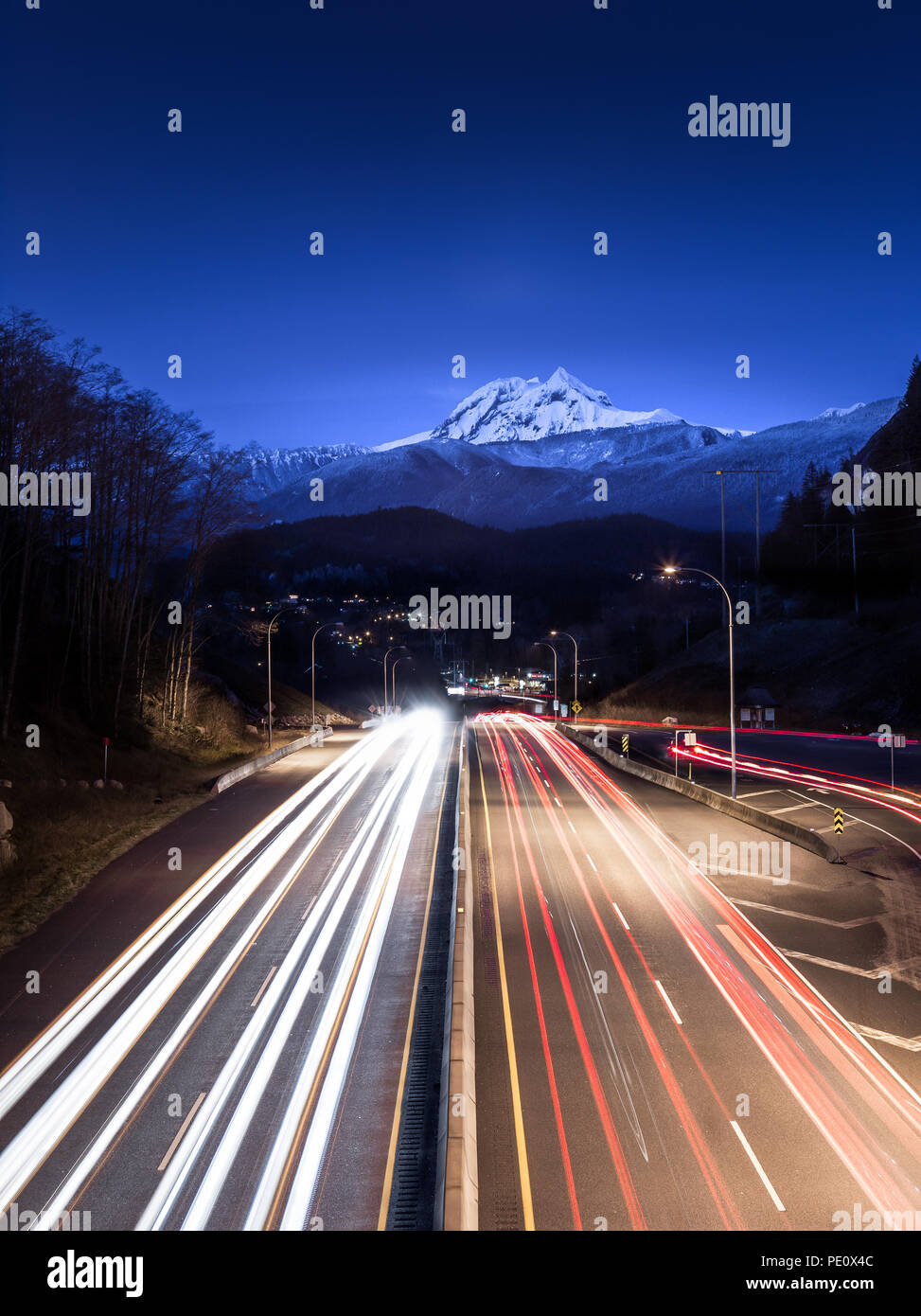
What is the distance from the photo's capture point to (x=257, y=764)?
46.4m

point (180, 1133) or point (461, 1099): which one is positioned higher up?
point (461, 1099)

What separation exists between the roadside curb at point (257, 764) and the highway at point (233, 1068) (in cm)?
1627

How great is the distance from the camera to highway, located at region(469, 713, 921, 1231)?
369 inches

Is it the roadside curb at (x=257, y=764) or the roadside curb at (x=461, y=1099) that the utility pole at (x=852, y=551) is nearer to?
the roadside curb at (x=257, y=764)

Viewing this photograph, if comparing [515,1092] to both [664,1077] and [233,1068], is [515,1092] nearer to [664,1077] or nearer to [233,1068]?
[664,1077]

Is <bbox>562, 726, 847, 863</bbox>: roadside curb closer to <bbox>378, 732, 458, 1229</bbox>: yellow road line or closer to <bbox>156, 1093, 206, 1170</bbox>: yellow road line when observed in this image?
<bbox>378, 732, 458, 1229</bbox>: yellow road line

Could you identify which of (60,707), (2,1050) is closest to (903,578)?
(60,707)

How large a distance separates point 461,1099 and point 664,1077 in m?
3.63

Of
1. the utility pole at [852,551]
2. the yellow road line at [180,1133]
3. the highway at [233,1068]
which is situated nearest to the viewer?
the highway at [233,1068]

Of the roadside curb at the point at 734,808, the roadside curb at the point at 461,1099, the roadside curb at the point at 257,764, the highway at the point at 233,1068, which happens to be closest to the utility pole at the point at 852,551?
the roadside curb at the point at 734,808

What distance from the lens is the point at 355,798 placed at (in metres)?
36.8

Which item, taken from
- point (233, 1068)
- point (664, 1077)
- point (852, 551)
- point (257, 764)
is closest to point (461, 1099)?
point (664, 1077)

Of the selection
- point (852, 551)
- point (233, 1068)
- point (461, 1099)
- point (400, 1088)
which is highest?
point (852, 551)

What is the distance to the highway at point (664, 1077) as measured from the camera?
30.8 ft
